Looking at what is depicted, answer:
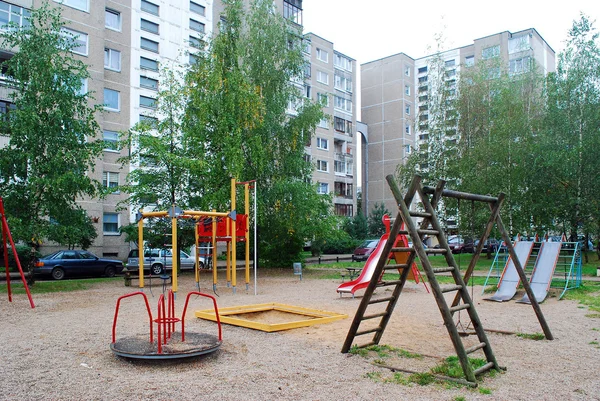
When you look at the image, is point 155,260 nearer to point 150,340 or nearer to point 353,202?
point 150,340

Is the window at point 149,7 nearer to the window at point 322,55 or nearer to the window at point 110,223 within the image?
the window at point 110,223

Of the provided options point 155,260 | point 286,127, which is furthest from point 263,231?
point 155,260

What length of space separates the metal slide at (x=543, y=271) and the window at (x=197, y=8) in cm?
3592

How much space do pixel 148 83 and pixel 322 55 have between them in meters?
24.0

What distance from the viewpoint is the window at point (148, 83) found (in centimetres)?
3881

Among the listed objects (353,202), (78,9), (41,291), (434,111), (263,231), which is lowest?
(41,291)

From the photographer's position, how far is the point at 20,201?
54.9ft

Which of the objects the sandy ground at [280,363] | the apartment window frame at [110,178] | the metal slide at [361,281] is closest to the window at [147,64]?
the apartment window frame at [110,178]

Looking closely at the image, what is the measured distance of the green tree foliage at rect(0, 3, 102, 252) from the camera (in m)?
16.4

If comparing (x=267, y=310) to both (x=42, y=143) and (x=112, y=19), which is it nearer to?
(x=42, y=143)

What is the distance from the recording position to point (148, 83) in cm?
3919

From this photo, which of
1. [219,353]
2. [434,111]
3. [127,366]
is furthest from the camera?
[434,111]

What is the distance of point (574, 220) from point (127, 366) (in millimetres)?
24860

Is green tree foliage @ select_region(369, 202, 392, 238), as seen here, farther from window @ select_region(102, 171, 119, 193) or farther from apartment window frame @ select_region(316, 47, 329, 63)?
window @ select_region(102, 171, 119, 193)
